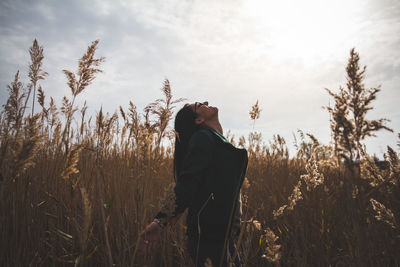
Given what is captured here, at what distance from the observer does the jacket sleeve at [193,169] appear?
4.90 feet

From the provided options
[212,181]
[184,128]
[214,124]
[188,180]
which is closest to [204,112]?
[214,124]

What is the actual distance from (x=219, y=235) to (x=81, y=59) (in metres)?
2.09

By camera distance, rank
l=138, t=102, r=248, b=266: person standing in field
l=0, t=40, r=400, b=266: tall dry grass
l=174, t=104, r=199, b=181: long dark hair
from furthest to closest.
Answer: l=174, t=104, r=199, b=181: long dark hair < l=138, t=102, r=248, b=266: person standing in field < l=0, t=40, r=400, b=266: tall dry grass

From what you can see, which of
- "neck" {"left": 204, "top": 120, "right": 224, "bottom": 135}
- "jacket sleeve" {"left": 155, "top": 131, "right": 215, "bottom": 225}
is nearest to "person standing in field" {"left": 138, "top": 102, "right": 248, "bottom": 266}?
"jacket sleeve" {"left": 155, "top": 131, "right": 215, "bottom": 225}

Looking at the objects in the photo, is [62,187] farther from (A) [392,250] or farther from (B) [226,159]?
(A) [392,250]

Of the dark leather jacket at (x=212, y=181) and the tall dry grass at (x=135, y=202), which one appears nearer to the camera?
the tall dry grass at (x=135, y=202)

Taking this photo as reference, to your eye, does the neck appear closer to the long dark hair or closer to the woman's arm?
the long dark hair

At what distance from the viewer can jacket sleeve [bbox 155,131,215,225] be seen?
4.90 feet

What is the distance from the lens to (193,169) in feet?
5.33

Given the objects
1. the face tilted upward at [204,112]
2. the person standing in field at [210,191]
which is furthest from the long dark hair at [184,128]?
the person standing in field at [210,191]

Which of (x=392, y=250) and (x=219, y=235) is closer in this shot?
(x=219, y=235)

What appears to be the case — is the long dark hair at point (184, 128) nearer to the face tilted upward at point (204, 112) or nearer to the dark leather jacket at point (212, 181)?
the face tilted upward at point (204, 112)

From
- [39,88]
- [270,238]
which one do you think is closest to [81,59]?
[39,88]

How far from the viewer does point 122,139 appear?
12.2ft
